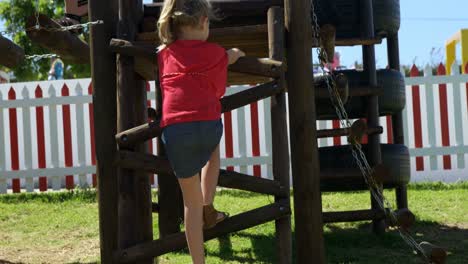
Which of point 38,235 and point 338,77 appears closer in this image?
point 338,77

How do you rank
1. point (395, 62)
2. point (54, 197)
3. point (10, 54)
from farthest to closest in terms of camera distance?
1. point (54, 197)
2. point (395, 62)
3. point (10, 54)

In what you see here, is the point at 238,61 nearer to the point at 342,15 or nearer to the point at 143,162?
the point at 143,162

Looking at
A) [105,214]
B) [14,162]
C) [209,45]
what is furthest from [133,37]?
[14,162]

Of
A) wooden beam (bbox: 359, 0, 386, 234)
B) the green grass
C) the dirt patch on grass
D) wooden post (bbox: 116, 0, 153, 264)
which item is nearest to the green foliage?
the green grass

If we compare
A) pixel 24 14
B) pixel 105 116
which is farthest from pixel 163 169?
pixel 24 14

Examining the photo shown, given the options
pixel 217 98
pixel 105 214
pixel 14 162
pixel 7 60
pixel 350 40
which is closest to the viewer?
pixel 217 98

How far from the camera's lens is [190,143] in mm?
2701

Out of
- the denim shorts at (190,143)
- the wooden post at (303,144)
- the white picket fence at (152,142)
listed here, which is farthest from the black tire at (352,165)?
the white picket fence at (152,142)

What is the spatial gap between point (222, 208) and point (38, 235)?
184cm

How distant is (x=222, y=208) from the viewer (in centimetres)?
648

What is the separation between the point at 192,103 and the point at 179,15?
15.1 inches

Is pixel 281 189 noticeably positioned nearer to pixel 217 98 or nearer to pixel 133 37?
pixel 217 98

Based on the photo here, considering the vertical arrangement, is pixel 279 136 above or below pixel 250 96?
below

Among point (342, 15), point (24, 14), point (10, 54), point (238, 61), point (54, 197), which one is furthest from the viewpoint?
point (24, 14)
